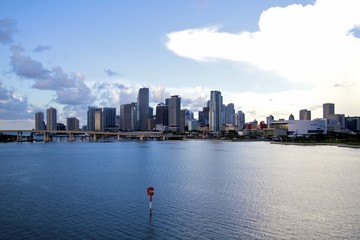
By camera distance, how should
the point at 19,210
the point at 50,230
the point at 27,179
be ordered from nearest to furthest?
1. the point at 50,230
2. the point at 19,210
3. the point at 27,179

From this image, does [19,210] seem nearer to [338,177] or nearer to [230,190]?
[230,190]

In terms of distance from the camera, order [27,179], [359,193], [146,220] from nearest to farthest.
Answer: [146,220] → [359,193] → [27,179]

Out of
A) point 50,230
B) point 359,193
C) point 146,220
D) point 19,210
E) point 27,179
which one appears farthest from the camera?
point 27,179

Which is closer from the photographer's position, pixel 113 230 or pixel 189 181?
pixel 113 230

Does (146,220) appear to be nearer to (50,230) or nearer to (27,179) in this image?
(50,230)

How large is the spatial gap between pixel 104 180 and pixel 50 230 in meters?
26.0

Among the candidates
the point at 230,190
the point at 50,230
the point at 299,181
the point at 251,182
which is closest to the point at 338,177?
the point at 299,181

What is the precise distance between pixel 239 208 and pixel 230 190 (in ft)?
31.7

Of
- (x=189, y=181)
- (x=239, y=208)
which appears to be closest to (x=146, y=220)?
(x=239, y=208)

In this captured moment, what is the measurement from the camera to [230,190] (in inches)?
1629

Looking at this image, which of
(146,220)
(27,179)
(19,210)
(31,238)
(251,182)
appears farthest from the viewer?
(27,179)

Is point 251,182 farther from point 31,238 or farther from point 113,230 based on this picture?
point 31,238

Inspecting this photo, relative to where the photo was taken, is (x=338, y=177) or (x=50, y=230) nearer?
(x=50, y=230)

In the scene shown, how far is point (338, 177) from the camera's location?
53000 millimetres
